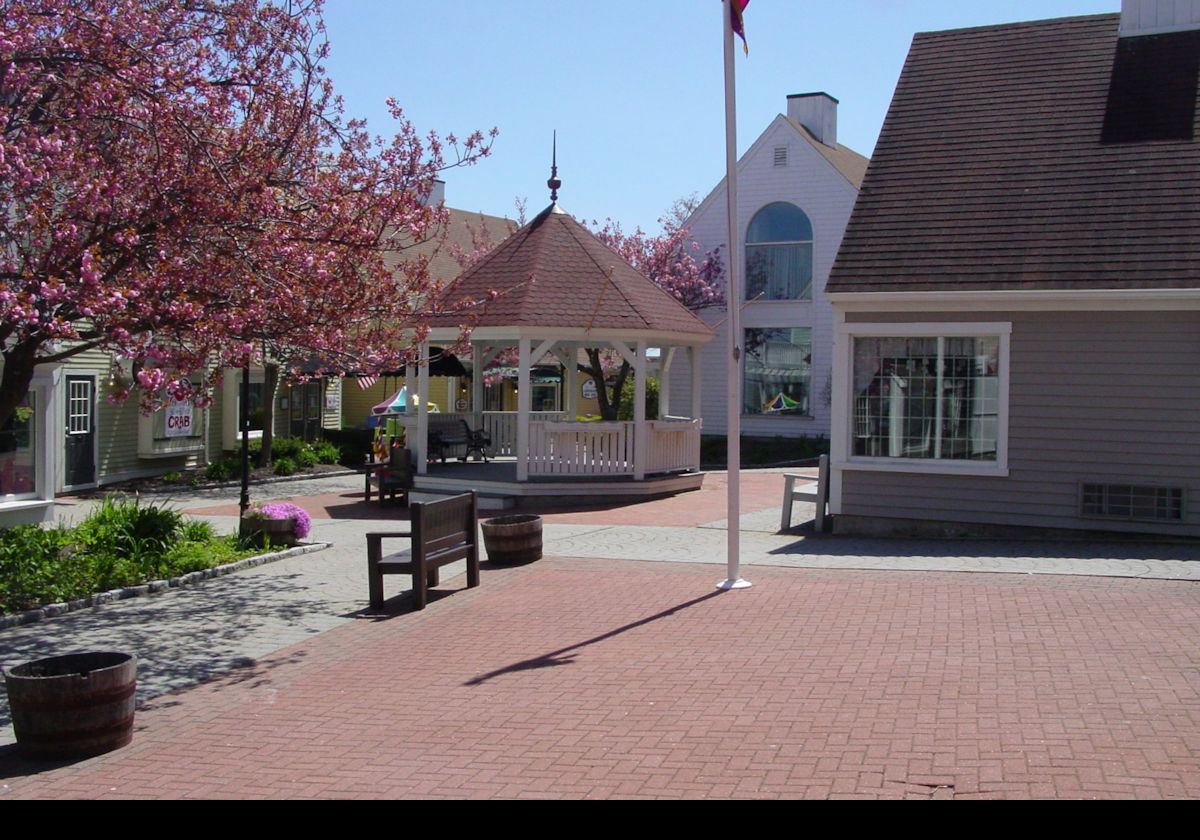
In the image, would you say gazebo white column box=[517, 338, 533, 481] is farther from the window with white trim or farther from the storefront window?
the storefront window

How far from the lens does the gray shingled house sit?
13.9 m

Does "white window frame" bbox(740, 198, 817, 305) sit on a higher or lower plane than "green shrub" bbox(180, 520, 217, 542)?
higher

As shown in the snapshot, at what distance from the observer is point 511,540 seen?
13.4 m

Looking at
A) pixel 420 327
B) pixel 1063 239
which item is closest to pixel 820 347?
pixel 1063 239

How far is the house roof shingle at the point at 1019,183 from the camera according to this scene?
47.1 ft

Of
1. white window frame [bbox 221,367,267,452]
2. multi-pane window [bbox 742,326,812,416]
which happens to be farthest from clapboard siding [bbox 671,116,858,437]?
white window frame [bbox 221,367,267,452]

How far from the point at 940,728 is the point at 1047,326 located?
8.78m

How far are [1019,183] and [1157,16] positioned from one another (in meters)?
3.67

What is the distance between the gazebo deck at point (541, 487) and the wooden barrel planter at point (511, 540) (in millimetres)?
5215

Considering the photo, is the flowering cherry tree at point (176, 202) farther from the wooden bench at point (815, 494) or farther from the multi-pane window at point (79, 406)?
the multi-pane window at point (79, 406)

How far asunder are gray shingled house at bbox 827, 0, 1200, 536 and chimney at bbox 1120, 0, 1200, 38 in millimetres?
28

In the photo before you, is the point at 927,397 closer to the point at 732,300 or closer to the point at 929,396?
the point at 929,396

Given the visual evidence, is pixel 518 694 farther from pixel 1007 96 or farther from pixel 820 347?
pixel 820 347

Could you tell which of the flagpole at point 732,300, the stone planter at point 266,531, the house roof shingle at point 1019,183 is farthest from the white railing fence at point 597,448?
the flagpole at point 732,300
